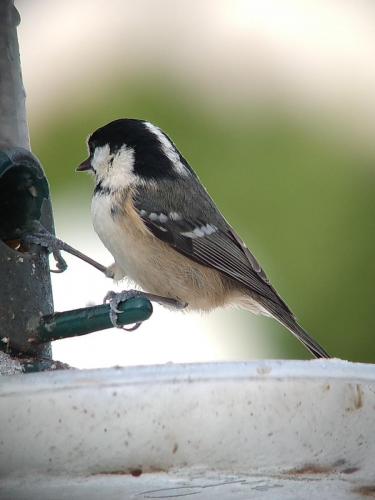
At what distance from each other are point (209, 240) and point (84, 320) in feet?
3.19

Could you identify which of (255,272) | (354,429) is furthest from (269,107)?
(354,429)

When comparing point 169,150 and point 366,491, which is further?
point 169,150

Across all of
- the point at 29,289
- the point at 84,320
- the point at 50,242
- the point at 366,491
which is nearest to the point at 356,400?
the point at 366,491

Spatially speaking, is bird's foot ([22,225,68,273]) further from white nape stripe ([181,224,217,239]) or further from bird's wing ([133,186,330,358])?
white nape stripe ([181,224,217,239])

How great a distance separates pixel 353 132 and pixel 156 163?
677mm

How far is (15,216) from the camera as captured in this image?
3701 mm

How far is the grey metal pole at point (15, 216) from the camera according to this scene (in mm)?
3482

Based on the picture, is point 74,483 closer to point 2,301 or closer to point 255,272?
point 2,301

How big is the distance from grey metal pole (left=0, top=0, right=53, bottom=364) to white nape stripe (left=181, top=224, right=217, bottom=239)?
0.53m

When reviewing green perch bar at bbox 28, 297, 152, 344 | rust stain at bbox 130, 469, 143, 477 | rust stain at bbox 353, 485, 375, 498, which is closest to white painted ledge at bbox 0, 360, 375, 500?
rust stain at bbox 130, 469, 143, 477

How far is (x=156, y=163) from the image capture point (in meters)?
4.16

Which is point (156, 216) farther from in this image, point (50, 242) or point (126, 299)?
point (126, 299)

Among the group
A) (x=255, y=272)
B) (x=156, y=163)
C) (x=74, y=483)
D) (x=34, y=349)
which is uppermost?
(x=156, y=163)

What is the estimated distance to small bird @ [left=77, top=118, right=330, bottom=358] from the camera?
401 cm
